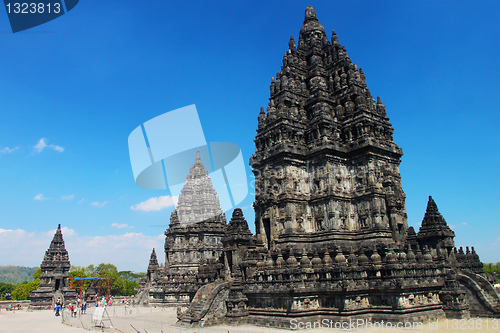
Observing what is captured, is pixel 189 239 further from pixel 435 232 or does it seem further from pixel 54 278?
pixel 435 232

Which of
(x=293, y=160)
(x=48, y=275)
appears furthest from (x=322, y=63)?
(x=48, y=275)

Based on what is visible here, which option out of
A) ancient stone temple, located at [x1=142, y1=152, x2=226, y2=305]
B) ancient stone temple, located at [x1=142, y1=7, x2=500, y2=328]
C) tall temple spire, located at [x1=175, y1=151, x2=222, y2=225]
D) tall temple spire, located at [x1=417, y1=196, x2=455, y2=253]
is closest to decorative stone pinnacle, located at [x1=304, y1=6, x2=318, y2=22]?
ancient stone temple, located at [x1=142, y1=7, x2=500, y2=328]

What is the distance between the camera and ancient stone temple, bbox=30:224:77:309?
1948 inches

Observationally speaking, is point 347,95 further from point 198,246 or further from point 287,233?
point 198,246

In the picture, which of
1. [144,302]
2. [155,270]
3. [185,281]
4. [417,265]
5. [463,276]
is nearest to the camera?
[417,265]

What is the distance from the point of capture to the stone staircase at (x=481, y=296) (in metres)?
22.4

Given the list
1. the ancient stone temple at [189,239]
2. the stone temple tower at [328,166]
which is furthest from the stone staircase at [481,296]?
the ancient stone temple at [189,239]

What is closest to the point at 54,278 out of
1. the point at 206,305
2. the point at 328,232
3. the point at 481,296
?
the point at 206,305

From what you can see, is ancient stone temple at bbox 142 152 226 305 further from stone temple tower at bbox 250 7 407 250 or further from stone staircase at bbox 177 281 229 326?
stone staircase at bbox 177 281 229 326

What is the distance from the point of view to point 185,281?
48656mm

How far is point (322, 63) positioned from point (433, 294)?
22.2 meters

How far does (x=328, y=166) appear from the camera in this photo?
2844cm

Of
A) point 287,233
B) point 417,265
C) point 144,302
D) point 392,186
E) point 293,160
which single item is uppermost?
point 293,160

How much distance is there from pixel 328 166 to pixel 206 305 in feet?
44.4
